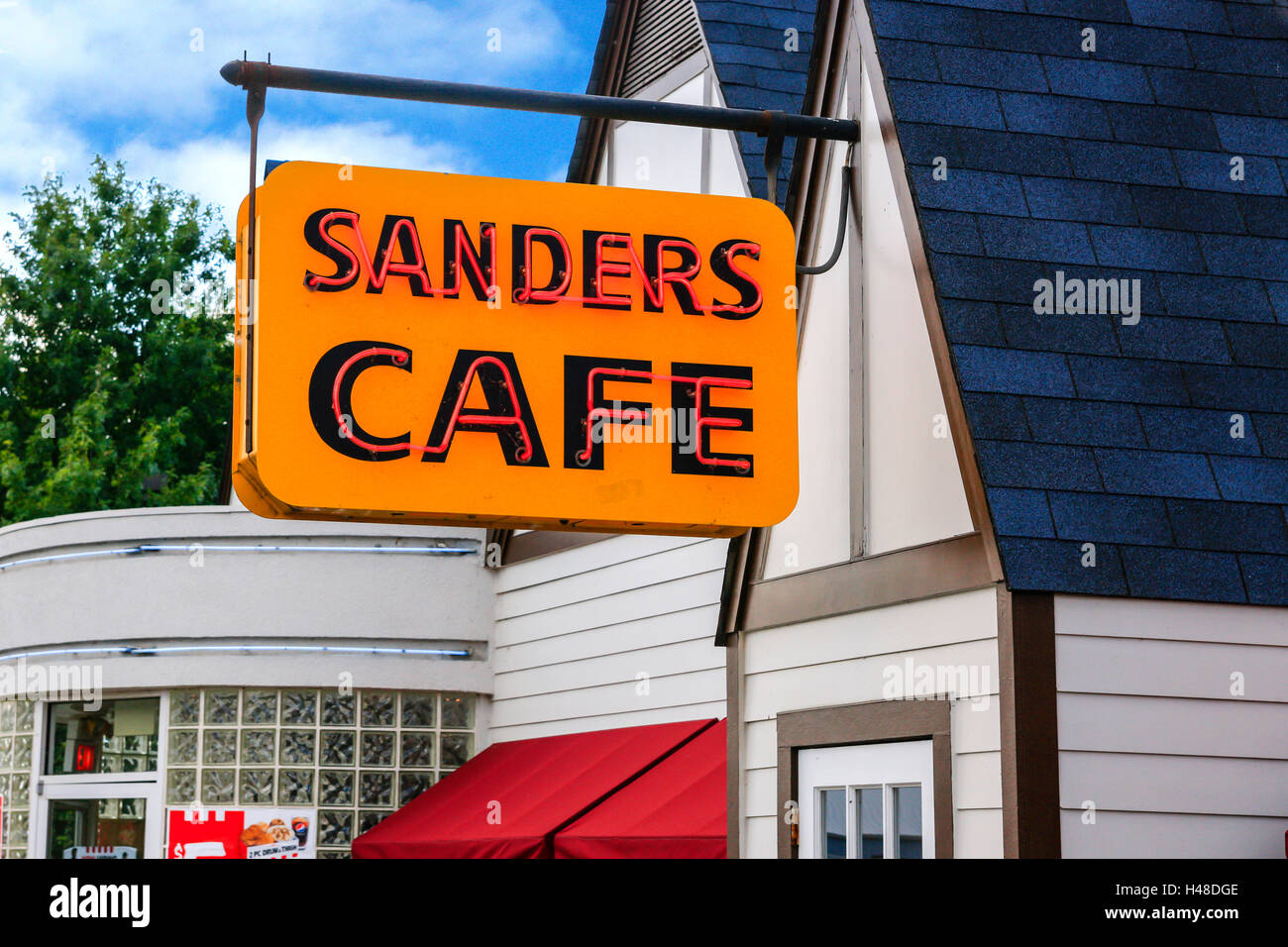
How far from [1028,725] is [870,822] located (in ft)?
3.95

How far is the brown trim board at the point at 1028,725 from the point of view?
5.31m

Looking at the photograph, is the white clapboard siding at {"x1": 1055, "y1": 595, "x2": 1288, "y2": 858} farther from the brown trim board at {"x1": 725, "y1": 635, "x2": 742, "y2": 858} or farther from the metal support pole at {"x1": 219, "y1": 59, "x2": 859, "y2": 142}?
the metal support pole at {"x1": 219, "y1": 59, "x2": 859, "y2": 142}

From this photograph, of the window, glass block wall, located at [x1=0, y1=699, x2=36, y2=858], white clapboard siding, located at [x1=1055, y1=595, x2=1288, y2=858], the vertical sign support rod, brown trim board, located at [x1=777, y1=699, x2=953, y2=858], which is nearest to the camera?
white clapboard siding, located at [x1=1055, y1=595, x2=1288, y2=858]

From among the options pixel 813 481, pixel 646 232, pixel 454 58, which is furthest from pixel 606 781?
pixel 454 58

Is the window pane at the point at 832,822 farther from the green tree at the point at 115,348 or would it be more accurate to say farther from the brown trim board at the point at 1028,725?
the green tree at the point at 115,348

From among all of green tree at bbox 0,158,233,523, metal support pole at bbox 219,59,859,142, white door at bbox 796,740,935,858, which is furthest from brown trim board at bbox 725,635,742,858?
green tree at bbox 0,158,233,523

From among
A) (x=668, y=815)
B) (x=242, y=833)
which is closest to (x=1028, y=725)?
(x=668, y=815)

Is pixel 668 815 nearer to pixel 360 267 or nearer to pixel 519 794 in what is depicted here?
pixel 519 794

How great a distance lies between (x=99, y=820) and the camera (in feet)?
43.8

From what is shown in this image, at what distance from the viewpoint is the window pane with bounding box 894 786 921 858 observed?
607 centimetres

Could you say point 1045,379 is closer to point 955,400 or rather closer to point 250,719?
point 955,400

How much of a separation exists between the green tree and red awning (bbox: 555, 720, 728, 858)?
21588 millimetres

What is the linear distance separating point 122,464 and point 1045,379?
26.6 m

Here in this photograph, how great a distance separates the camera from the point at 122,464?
29688 millimetres
